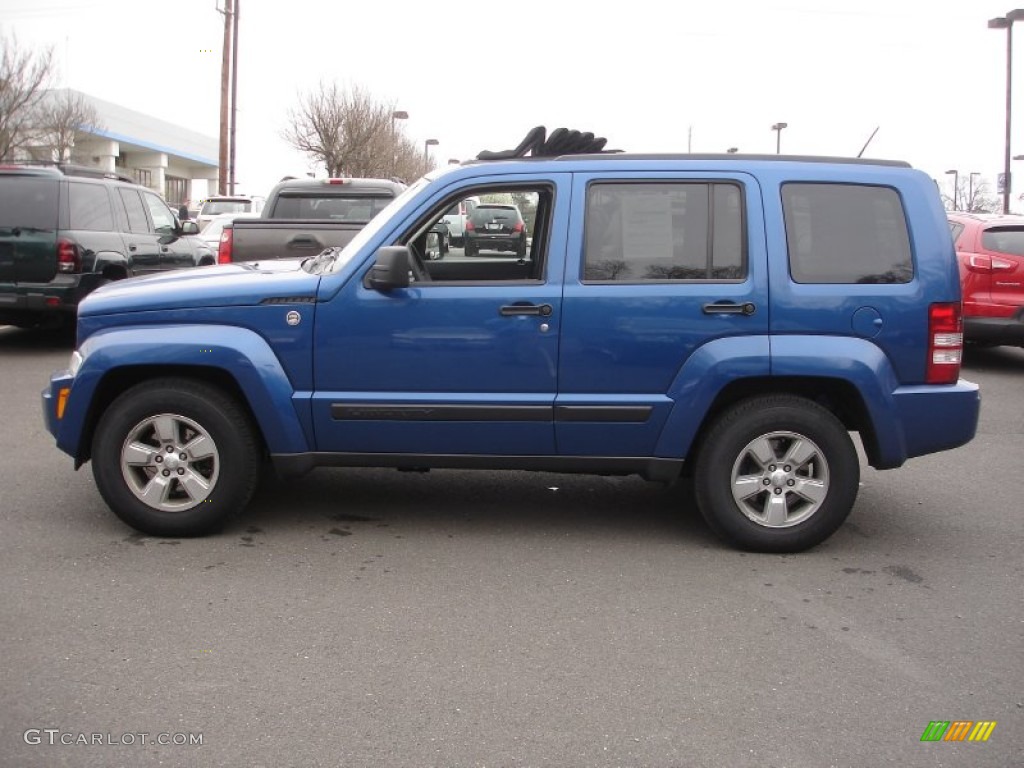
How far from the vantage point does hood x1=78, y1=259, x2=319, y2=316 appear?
518 cm

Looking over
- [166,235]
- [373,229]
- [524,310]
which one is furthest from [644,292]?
[166,235]

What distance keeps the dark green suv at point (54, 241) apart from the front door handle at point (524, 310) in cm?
756

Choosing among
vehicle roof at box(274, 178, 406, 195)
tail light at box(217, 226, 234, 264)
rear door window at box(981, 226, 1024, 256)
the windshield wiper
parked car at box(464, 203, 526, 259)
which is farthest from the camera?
vehicle roof at box(274, 178, 406, 195)

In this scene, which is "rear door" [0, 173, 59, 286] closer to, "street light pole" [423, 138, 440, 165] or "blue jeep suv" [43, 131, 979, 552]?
"blue jeep suv" [43, 131, 979, 552]

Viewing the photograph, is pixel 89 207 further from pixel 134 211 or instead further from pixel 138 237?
pixel 134 211

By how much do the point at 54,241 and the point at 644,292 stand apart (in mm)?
8189

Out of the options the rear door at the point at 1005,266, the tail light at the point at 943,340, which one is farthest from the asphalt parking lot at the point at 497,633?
the rear door at the point at 1005,266

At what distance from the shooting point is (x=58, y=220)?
36.5ft

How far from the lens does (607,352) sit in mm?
5098

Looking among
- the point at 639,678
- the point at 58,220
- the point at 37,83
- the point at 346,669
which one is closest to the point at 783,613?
the point at 639,678

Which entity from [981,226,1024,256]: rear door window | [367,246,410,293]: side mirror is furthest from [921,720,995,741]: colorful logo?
[981,226,1024,256]: rear door window

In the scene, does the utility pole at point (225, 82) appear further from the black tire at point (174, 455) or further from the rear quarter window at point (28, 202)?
the black tire at point (174, 455)

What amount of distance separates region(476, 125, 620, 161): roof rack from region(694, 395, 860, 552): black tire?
1.62 metres

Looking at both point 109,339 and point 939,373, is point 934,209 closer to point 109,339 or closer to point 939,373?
point 939,373
